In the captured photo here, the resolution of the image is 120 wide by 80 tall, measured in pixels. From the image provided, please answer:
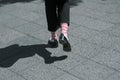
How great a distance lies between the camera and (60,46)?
5.11 m

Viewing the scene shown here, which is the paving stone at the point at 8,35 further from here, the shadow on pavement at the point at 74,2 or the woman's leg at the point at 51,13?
the shadow on pavement at the point at 74,2

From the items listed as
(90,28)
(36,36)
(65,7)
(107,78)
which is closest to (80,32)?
(90,28)

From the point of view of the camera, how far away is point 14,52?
16.5ft

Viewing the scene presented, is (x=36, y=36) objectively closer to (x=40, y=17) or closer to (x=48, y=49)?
(x=48, y=49)

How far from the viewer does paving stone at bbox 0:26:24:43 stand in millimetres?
5543

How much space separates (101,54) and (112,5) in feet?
8.71

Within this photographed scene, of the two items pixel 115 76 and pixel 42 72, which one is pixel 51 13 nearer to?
pixel 42 72

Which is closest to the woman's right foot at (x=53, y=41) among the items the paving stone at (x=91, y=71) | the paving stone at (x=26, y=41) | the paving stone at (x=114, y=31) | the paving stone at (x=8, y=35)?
the paving stone at (x=26, y=41)

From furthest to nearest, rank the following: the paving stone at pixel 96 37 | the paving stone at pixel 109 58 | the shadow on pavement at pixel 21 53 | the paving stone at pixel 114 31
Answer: the paving stone at pixel 114 31 < the paving stone at pixel 96 37 < the shadow on pavement at pixel 21 53 < the paving stone at pixel 109 58

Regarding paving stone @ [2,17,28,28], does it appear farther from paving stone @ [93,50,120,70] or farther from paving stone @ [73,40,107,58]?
paving stone @ [93,50,120,70]

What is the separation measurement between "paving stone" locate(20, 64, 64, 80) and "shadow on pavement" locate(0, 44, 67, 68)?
7.9 inches

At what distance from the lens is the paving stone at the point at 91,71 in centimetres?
414

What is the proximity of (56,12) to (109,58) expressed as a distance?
1.11 m

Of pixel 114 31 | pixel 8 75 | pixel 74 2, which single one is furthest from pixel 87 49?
pixel 74 2
